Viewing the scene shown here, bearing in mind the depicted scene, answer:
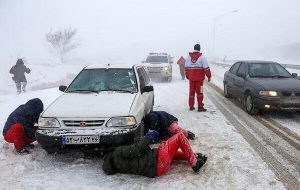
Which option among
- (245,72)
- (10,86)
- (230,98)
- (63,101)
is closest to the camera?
(63,101)

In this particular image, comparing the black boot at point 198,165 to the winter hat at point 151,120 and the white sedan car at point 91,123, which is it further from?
the winter hat at point 151,120

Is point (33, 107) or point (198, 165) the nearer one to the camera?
point (198, 165)

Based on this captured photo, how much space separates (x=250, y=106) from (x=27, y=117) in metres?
5.98

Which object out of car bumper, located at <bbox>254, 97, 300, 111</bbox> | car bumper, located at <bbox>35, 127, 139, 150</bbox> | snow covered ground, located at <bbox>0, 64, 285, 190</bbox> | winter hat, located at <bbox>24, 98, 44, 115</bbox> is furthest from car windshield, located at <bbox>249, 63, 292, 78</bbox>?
winter hat, located at <bbox>24, 98, 44, 115</bbox>

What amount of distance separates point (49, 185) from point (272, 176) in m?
3.21

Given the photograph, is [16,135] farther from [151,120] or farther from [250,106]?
[250,106]

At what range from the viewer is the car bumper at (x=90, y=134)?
16.9 ft

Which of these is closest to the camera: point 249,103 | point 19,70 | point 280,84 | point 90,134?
point 90,134

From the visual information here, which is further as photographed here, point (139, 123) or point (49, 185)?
point (139, 123)

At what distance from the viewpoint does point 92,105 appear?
5707mm

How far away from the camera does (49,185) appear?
465 cm

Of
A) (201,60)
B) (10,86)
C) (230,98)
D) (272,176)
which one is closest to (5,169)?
(272,176)

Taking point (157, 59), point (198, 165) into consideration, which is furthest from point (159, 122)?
point (157, 59)

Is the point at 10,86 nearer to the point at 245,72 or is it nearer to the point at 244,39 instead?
the point at 245,72
